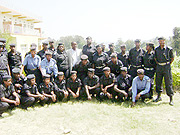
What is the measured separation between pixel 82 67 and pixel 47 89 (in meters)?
1.44

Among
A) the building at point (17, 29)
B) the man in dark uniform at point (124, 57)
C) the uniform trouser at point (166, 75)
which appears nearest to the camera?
the uniform trouser at point (166, 75)

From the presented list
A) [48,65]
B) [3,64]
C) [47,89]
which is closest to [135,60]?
[48,65]

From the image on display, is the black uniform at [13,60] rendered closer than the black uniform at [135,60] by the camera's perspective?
Yes

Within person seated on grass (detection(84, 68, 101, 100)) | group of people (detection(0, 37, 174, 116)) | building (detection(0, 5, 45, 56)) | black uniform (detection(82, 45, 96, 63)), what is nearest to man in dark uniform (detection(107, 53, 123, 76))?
group of people (detection(0, 37, 174, 116))

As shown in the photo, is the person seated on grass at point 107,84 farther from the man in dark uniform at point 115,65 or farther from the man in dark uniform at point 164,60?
the man in dark uniform at point 164,60

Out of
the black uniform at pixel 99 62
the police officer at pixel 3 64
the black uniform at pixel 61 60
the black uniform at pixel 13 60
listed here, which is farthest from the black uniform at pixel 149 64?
the police officer at pixel 3 64

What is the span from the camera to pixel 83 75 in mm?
6395

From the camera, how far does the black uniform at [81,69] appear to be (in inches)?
243

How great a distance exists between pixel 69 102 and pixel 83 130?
1.99 m

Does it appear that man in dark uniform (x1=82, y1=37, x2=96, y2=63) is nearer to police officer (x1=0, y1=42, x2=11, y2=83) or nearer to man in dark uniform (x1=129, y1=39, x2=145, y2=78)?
man in dark uniform (x1=129, y1=39, x2=145, y2=78)

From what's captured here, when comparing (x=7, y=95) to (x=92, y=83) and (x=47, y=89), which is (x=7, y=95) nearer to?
(x=47, y=89)

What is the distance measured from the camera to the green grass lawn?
3914 mm

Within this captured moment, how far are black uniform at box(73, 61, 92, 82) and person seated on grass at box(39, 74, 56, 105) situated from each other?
110cm

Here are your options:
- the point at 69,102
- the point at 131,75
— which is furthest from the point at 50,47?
the point at 131,75
